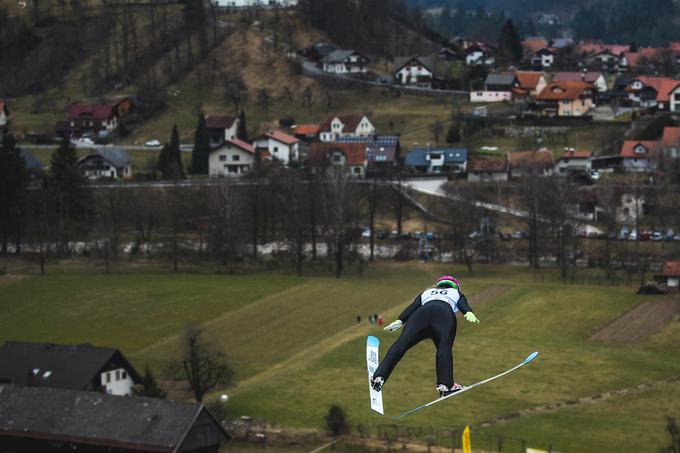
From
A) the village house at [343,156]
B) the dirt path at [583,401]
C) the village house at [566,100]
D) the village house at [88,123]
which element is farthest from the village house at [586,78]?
the dirt path at [583,401]

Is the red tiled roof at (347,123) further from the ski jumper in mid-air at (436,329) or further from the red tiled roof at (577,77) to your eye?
the ski jumper in mid-air at (436,329)

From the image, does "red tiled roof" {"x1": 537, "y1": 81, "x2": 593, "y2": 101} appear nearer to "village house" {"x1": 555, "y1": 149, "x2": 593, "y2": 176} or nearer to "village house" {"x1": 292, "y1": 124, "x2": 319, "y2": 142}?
"village house" {"x1": 555, "y1": 149, "x2": 593, "y2": 176}

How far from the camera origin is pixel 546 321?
58594mm

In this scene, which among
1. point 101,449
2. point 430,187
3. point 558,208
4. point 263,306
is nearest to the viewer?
point 101,449

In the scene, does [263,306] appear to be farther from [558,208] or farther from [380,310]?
[558,208]

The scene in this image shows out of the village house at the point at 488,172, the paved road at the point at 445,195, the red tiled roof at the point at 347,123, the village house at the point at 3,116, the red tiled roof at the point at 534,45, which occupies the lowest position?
the paved road at the point at 445,195

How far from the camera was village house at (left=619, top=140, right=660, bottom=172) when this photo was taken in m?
90.2

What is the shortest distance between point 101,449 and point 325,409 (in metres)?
8.44

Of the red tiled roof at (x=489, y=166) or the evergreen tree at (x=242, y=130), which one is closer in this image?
the red tiled roof at (x=489, y=166)

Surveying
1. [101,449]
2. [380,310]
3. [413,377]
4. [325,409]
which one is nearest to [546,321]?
[380,310]

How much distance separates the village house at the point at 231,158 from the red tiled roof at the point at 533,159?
18.2m

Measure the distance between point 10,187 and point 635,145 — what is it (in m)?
41.9

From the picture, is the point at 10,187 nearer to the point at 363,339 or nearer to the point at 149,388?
the point at 363,339

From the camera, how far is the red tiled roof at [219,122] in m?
102
